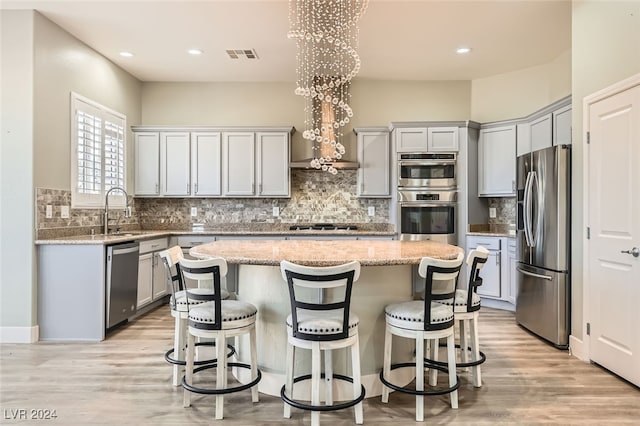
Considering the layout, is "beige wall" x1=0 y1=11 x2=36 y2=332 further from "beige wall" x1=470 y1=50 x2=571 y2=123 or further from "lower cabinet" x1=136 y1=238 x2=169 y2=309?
"beige wall" x1=470 y1=50 x2=571 y2=123

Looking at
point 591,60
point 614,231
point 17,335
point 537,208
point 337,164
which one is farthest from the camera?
point 337,164

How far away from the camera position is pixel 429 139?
5477 mm

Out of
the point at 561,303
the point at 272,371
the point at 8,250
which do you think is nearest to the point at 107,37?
the point at 8,250

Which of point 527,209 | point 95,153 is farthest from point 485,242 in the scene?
point 95,153

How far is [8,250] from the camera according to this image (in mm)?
3848

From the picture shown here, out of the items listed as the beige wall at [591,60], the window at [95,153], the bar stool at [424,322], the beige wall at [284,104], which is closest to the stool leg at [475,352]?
the bar stool at [424,322]

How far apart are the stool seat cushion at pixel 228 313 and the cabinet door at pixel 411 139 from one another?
11.7 feet

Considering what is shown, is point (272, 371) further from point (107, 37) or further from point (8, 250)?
point (107, 37)

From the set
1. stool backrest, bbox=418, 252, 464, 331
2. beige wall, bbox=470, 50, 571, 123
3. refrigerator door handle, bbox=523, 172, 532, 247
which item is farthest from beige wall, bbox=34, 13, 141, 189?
beige wall, bbox=470, 50, 571, 123

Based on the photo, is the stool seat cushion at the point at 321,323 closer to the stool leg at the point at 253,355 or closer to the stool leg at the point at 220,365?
the stool leg at the point at 253,355

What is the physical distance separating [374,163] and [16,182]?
4.02m

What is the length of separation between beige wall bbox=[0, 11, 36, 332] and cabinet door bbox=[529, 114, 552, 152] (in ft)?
17.4

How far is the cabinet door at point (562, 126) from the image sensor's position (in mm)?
4289

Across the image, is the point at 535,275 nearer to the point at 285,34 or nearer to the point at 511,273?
the point at 511,273
